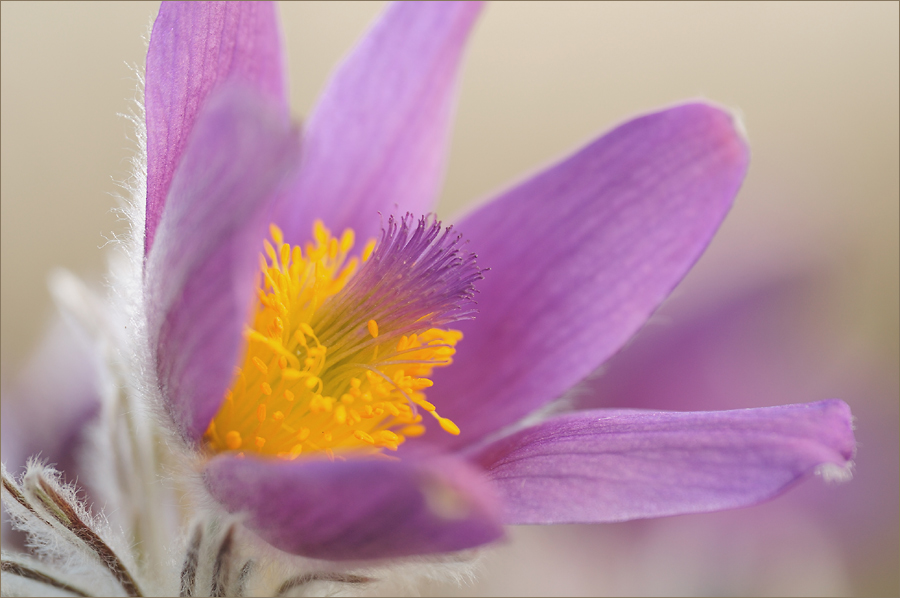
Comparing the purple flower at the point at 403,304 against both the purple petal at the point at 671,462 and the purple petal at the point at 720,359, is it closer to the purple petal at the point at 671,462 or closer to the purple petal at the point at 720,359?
the purple petal at the point at 671,462

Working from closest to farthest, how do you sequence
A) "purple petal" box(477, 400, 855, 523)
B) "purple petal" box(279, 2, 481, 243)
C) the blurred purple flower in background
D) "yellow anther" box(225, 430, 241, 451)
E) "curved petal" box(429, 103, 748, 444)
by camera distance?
"purple petal" box(477, 400, 855, 523)
"yellow anther" box(225, 430, 241, 451)
"curved petal" box(429, 103, 748, 444)
"purple petal" box(279, 2, 481, 243)
the blurred purple flower in background

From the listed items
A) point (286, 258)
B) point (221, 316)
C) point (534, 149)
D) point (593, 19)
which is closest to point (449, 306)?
point (286, 258)

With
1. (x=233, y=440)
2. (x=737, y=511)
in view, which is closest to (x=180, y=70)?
(x=233, y=440)

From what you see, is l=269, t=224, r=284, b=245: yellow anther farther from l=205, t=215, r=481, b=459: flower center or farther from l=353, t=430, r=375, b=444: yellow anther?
l=353, t=430, r=375, b=444: yellow anther

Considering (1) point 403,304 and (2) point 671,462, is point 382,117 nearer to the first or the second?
(1) point 403,304

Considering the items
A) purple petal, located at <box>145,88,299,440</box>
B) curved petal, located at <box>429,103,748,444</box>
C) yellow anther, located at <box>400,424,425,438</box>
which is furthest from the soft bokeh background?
purple petal, located at <box>145,88,299,440</box>

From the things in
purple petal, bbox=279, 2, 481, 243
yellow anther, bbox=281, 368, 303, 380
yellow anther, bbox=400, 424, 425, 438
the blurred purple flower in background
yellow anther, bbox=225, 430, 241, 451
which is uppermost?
purple petal, bbox=279, 2, 481, 243

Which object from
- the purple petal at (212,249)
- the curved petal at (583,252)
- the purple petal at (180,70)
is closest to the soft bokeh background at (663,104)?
the curved petal at (583,252)
